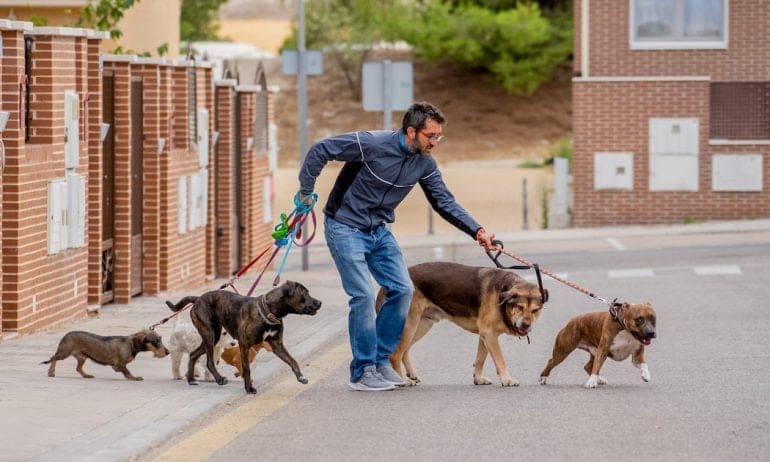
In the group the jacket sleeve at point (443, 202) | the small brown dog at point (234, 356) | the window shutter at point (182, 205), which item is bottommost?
the small brown dog at point (234, 356)

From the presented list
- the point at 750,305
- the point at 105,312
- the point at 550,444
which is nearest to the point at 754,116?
the point at 750,305

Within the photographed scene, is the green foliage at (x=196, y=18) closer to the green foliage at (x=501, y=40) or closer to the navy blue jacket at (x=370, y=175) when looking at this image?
the green foliage at (x=501, y=40)

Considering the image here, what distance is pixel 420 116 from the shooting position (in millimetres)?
11641

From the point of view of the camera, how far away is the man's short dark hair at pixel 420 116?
38.1ft

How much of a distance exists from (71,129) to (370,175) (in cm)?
512

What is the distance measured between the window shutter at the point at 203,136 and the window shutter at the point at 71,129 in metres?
4.88

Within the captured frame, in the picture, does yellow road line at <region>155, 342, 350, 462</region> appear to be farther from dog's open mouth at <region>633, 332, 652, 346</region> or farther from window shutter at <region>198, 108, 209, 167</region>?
window shutter at <region>198, 108, 209, 167</region>

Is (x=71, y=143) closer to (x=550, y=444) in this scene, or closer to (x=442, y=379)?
(x=442, y=379)

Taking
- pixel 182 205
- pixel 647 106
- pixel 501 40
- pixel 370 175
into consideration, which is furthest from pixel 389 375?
pixel 501 40

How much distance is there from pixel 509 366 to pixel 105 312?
5.25m

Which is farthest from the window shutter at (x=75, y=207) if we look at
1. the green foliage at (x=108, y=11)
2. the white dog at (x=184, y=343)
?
the green foliage at (x=108, y=11)

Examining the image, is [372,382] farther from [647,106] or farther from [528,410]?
[647,106]

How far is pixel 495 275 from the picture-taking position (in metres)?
12.0

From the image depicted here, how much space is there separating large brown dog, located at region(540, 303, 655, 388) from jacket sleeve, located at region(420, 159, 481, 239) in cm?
98
